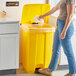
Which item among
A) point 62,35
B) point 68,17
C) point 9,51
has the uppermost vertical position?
point 68,17

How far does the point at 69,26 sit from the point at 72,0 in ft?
1.12

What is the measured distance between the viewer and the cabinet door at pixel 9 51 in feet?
9.58

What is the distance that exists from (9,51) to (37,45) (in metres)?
0.44

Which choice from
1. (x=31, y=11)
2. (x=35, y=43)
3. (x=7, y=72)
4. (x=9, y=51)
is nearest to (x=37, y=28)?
(x=35, y=43)

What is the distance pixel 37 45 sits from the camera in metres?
3.15

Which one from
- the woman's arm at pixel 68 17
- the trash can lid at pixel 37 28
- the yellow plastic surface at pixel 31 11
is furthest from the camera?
the yellow plastic surface at pixel 31 11

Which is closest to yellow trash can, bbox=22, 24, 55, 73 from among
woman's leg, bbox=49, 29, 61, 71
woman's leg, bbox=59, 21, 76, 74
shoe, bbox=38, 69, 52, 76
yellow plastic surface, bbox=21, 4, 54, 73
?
yellow plastic surface, bbox=21, 4, 54, 73

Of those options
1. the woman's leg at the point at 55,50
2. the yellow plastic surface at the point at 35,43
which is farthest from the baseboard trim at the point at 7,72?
the woman's leg at the point at 55,50

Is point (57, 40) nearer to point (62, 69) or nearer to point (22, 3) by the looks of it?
point (62, 69)

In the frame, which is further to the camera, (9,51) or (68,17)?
(9,51)

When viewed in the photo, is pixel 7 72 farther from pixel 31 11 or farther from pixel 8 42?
pixel 31 11

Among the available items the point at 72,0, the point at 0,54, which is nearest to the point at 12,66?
the point at 0,54

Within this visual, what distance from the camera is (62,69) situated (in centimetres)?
336

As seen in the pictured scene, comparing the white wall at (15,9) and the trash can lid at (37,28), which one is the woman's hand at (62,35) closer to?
the trash can lid at (37,28)
